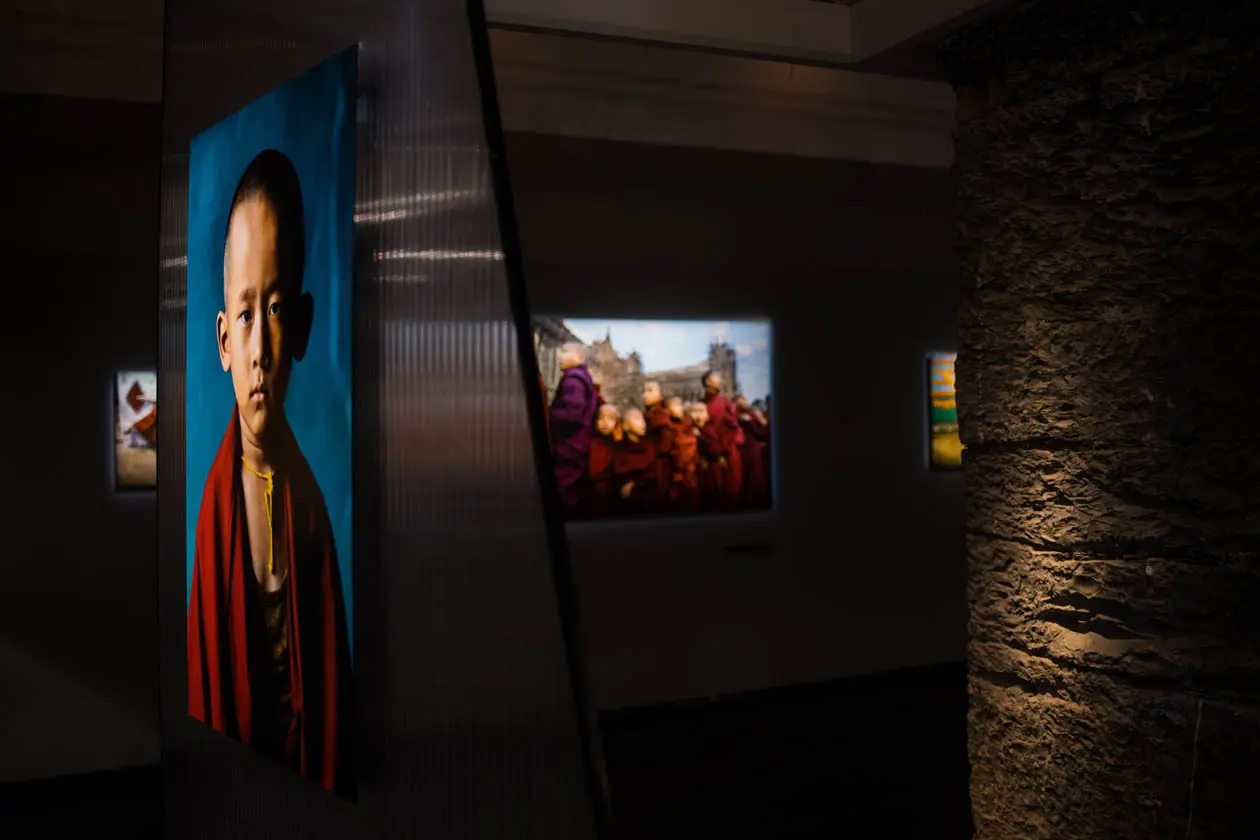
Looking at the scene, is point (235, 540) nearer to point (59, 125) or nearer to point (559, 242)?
point (59, 125)

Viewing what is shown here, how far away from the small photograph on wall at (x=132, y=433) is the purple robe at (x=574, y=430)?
8.95 ft

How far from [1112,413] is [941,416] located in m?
6.81

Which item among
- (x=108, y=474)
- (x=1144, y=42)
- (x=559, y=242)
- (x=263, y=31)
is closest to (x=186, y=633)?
(x=263, y=31)

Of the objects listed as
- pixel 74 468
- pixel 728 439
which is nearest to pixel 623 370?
pixel 728 439

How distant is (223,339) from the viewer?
3.01 metres

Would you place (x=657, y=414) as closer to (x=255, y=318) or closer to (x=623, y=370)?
(x=623, y=370)

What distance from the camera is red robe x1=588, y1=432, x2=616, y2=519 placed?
8.67 m

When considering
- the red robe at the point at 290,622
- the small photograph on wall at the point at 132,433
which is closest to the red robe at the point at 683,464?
the small photograph on wall at the point at 132,433

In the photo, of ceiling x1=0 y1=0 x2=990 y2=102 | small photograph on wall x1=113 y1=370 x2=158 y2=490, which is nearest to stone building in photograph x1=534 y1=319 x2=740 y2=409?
small photograph on wall x1=113 y1=370 x2=158 y2=490

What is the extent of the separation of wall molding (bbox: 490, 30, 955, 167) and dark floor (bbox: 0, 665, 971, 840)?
13.2 ft

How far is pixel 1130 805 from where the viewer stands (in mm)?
3527

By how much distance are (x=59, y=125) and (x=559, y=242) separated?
333cm

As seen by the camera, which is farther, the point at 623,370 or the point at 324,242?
the point at 623,370

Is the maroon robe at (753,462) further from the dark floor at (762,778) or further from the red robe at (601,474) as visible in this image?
the dark floor at (762,778)
